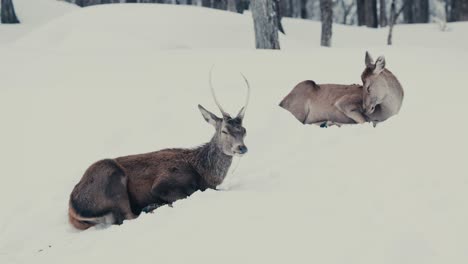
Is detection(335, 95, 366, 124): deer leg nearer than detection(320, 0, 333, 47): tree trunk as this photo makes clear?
Yes

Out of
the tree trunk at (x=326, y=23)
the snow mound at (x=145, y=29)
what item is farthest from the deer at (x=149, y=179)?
the tree trunk at (x=326, y=23)

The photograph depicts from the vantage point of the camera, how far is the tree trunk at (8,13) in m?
22.2

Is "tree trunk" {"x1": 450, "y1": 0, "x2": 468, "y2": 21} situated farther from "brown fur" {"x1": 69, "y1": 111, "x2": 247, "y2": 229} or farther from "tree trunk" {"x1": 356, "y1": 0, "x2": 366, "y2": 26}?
"brown fur" {"x1": 69, "y1": 111, "x2": 247, "y2": 229}

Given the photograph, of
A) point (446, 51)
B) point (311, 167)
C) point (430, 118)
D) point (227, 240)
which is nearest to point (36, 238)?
point (227, 240)

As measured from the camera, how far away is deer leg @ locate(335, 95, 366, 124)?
28.5 ft

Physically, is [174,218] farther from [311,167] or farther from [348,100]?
[348,100]

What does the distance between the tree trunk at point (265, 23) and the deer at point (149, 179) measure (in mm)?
6944

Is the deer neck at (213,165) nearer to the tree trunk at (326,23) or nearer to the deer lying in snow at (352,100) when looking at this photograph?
the deer lying in snow at (352,100)

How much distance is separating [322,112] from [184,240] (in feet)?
13.9

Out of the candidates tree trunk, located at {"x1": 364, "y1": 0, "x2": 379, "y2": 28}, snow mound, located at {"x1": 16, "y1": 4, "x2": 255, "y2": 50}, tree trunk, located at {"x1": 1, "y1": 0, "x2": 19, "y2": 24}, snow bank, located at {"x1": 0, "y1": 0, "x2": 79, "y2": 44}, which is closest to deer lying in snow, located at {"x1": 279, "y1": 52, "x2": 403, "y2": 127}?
snow mound, located at {"x1": 16, "y1": 4, "x2": 255, "y2": 50}

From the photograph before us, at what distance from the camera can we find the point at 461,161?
6637mm

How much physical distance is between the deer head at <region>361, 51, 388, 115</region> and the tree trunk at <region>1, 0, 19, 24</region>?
52.9 ft

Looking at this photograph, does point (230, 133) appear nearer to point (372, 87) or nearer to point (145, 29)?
point (372, 87)

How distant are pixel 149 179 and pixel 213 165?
2.33ft
